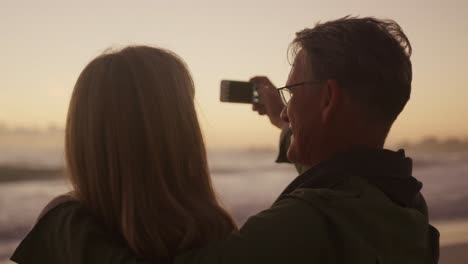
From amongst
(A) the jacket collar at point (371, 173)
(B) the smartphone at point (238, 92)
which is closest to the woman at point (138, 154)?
(A) the jacket collar at point (371, 173)

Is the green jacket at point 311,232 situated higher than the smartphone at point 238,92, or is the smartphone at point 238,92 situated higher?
the smartphone at point 238,92

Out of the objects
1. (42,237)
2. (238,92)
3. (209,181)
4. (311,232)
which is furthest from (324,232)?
(238,92)

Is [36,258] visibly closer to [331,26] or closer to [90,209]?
[90,209]

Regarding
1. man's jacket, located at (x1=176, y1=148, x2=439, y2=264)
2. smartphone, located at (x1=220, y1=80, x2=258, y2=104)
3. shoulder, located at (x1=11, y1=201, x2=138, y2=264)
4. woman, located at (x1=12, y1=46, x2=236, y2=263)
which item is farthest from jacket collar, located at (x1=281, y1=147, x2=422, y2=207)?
smartphone, located at (x1=220, y1=80, x2=258, y2=104)

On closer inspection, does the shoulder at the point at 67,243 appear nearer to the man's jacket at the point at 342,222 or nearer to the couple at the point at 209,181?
the couple at the point at 209,181

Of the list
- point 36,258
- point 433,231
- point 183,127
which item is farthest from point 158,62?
point 433,231

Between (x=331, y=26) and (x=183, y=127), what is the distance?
0.30 m

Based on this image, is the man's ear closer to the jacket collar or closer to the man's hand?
the jacket collar

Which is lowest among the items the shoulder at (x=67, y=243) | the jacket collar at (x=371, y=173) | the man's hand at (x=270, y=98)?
the shoulder at (x=67, y=243)

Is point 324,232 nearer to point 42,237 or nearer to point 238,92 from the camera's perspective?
point 42,237

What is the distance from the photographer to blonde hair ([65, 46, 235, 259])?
3.10 ft

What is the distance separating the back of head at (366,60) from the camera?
38.8 inches

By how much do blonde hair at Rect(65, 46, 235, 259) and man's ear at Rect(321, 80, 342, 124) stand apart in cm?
23

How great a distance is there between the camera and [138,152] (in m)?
0.97
